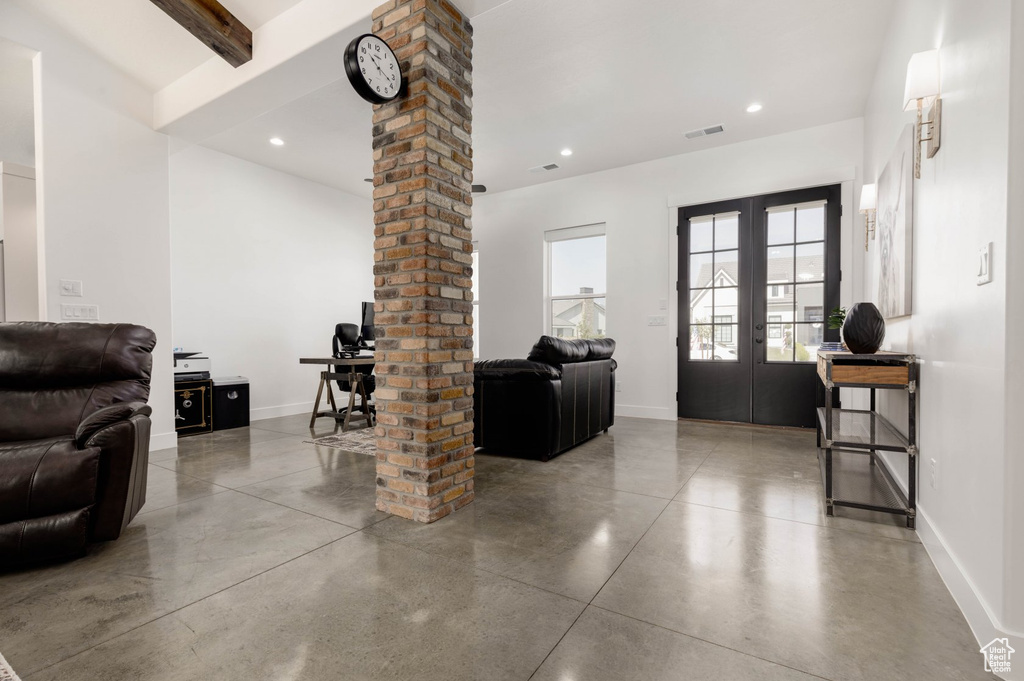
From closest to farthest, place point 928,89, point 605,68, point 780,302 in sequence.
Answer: point 928,89 < point 605,68 < point 780,302

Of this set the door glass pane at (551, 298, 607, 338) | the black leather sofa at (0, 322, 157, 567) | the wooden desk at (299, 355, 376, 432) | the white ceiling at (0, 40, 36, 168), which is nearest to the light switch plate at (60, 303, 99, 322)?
the black leather sofa at (0, 322, 157, 567)

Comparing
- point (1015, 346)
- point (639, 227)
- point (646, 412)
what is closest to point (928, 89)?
point (1015, 346)

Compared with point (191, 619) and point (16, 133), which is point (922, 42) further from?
point (16, 133)

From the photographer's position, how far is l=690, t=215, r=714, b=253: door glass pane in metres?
5.34

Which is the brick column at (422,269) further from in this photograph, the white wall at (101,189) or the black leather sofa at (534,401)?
the white wall at (101,189)

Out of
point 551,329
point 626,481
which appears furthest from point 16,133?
point 626,481

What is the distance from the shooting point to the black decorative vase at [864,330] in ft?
8.02

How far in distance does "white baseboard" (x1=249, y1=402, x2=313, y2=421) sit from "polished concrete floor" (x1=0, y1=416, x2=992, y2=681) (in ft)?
9.34

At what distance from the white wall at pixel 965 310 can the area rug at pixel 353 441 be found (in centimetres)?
351

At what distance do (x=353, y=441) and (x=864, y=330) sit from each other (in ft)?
13.1

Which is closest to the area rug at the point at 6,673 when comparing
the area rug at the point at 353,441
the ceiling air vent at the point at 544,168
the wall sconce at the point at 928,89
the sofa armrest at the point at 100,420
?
the sofa armrest at the point at 100,420

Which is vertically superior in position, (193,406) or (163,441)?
(193,406)

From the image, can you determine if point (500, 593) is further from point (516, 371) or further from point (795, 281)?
point (795, 281)

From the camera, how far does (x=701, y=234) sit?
5398mm
